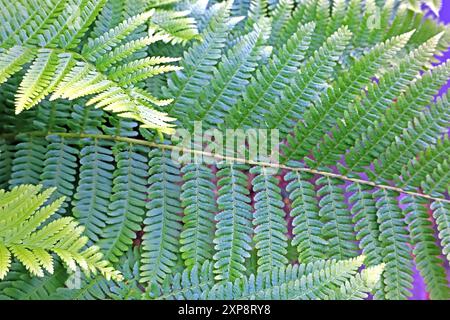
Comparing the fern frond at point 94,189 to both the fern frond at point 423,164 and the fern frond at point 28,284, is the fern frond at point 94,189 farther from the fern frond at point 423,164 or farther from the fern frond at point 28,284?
the fern frond at point 423,164

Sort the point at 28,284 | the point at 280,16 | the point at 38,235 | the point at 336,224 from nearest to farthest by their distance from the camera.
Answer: the point at 38,235 < the point at 28,284 < the point at 336,224 < the point at 280,16

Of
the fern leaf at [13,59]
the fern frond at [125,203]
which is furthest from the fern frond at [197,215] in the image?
Result: the fern leaf at [13,59]

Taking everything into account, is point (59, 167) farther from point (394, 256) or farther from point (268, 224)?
point (394, 256)

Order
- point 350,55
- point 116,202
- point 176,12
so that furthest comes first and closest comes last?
1. point 350,55
2. point 176,12
3. point 116,202

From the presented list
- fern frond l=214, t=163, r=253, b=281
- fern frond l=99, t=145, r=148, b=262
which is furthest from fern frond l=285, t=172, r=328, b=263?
fern frond l=99, t=145, r=148, b=262

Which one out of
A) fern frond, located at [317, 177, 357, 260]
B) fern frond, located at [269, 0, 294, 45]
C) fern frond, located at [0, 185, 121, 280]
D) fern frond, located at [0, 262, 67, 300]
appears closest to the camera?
fern frond, located at [0, 185, 121, 280]

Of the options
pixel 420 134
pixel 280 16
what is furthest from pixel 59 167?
pixel 420 134

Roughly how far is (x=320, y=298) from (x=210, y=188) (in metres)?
0.37

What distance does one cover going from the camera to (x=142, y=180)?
1.19 m

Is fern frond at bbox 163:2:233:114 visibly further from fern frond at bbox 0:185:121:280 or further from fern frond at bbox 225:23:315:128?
fern frond at bbox 0:185:121:280

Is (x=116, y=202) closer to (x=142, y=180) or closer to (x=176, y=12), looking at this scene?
(x=142, y=180)
